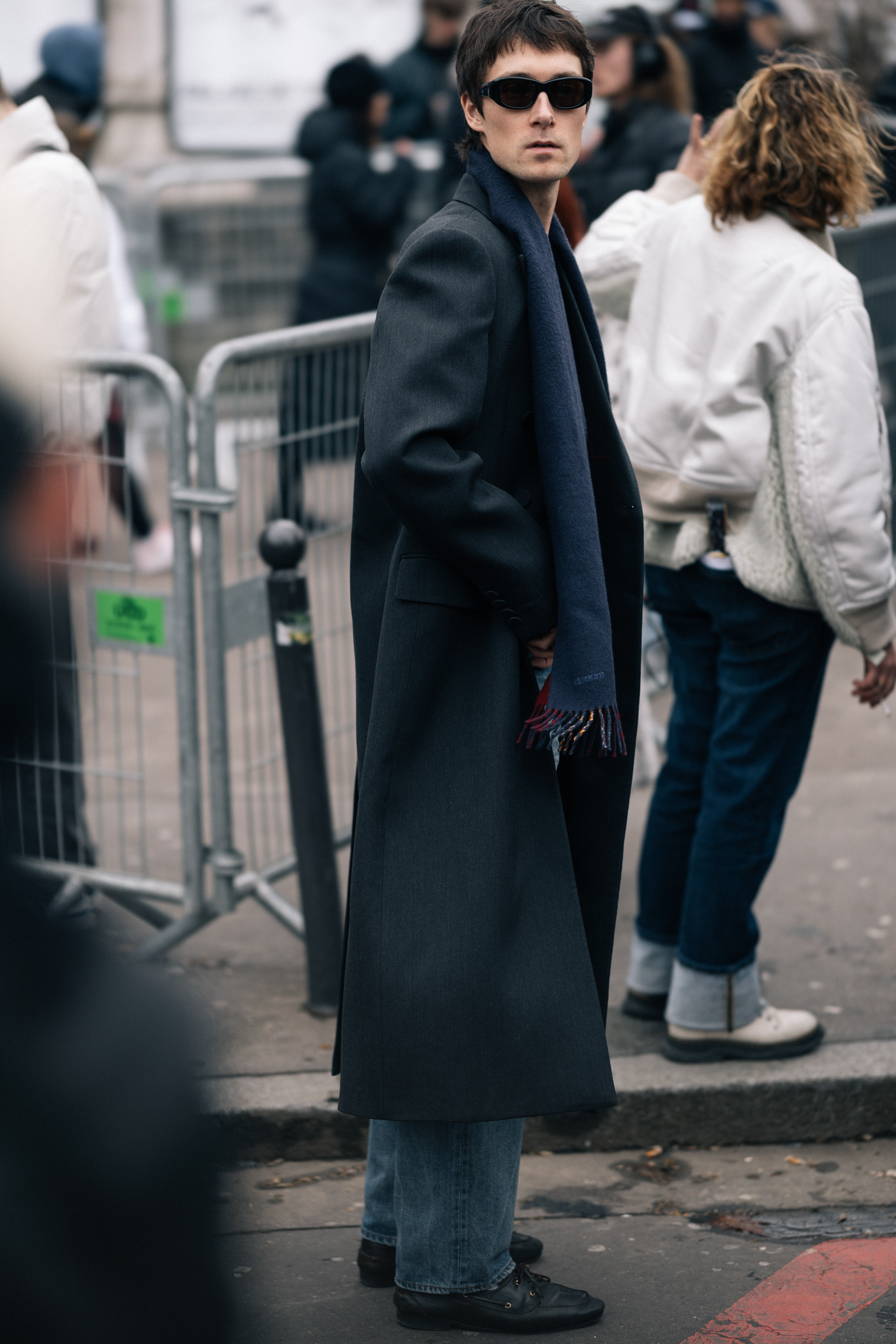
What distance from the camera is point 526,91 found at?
256 cm

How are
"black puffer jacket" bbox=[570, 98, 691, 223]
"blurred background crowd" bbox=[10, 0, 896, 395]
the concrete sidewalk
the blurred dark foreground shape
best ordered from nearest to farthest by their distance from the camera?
the blurred dark foreground shape → the concrete sidewalk → "black puffer jacket" bbox=[570, 98, 691, 223] → "blurred background crowd" bbox=[10, 0, 896, 395]

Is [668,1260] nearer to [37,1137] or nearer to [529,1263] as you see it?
[529,1263]

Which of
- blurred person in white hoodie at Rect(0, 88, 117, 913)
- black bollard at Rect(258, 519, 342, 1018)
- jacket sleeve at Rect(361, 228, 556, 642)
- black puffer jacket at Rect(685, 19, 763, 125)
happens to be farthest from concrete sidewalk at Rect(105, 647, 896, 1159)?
black puffer jacket at Rect(685, 19, 763, 125)

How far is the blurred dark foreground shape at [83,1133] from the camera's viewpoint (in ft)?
4.67

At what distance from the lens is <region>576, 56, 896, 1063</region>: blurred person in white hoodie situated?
3.32m

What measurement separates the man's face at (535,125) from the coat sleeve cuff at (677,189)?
1.34 metres

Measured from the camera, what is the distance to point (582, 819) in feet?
9.32

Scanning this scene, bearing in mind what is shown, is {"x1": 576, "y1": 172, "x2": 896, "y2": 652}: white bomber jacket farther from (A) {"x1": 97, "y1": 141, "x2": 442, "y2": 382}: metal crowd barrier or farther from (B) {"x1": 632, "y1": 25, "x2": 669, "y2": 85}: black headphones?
(A) {"x1": 97, "y1": 141, "x2": 442, "y2": 382}: metal crowd barrier

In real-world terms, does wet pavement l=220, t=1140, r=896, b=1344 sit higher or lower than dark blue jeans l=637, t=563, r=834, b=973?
lower

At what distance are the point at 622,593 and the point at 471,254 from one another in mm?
600

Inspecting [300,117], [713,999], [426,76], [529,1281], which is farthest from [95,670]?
[300,117]

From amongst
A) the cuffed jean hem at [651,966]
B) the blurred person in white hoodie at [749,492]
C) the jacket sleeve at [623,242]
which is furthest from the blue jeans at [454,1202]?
the jacket sleeve at [623,242]

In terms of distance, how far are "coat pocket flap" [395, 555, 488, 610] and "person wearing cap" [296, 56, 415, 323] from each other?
18.8 ft

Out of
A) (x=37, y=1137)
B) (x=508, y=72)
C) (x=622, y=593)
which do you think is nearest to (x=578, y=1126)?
(x=622, y=593)
